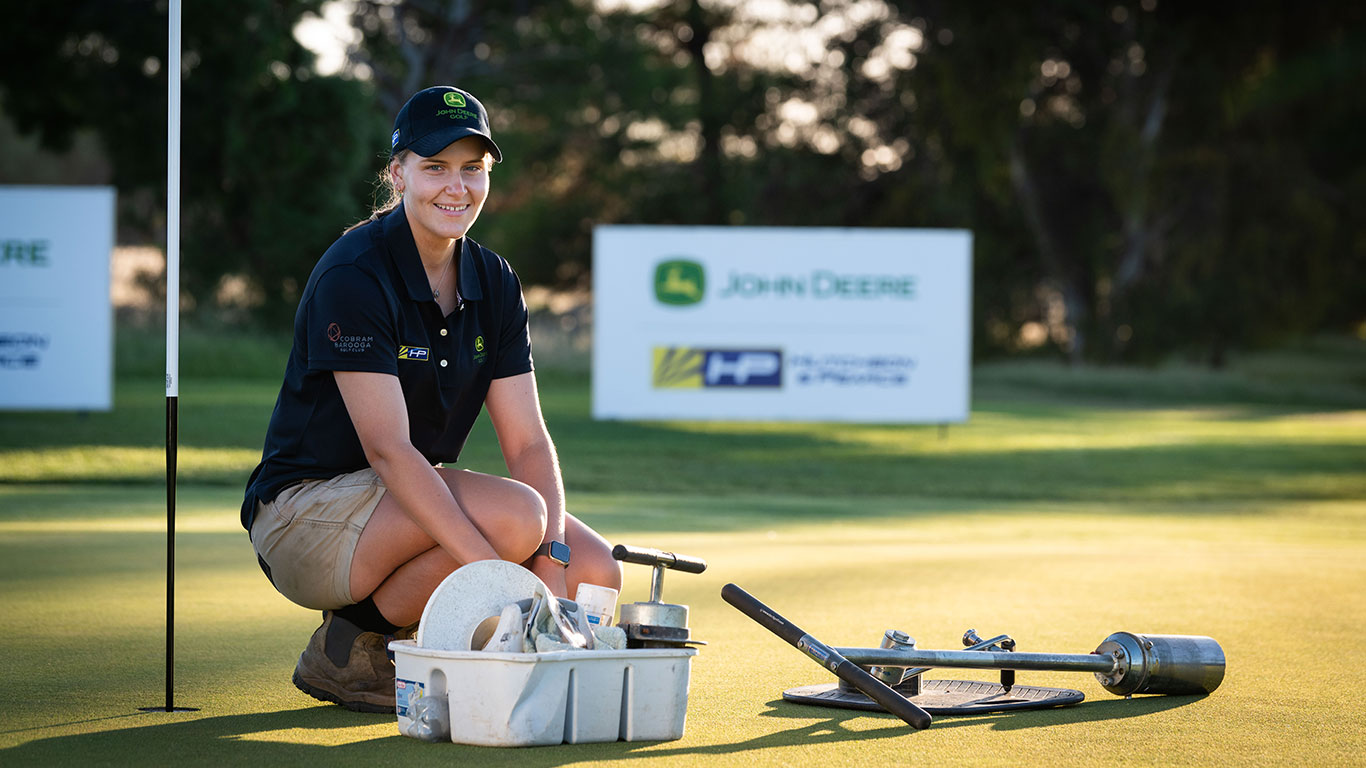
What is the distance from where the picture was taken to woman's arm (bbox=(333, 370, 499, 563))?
151 inches

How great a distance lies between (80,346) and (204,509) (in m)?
7.71

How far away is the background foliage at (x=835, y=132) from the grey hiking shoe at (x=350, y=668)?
81.0 ft

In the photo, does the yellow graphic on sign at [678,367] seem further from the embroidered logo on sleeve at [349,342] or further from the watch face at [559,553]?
the embroidered logo on sleeve at [349,342]

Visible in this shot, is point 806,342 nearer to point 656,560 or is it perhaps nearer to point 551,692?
point 656,560

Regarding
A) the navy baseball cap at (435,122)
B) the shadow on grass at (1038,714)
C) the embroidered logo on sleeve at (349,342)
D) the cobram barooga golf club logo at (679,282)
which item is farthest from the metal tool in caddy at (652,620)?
the cobram barooga golf club logo at (679,282)

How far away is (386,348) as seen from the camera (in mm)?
3932

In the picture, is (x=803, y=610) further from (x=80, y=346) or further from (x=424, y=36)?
(x=424, y=36)

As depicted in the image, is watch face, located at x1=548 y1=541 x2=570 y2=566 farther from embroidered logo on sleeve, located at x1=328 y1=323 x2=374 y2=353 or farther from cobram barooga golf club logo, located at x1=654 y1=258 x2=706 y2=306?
cobram barooga golf club logo, located at x1=654 y1=258 x2=706 y2=306

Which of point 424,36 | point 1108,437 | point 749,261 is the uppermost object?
point 424,36

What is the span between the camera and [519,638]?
11.6ft

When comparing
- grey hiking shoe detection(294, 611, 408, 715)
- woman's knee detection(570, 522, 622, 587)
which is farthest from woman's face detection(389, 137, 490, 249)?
grey hiking shoe detection(294, 611, 408, 715)

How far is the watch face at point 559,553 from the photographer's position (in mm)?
4022

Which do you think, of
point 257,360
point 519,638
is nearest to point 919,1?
point 257,360

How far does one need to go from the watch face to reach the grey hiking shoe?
1.76 feet
